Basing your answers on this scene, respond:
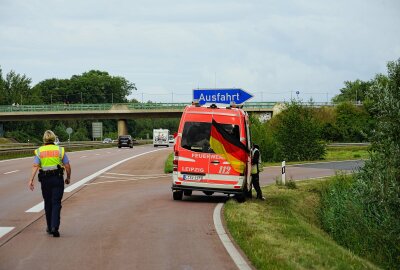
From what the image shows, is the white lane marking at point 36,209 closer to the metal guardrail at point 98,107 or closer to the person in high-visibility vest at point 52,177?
the person in high-visibility vest at point 52,177

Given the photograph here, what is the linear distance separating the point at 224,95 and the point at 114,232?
48.5 ft

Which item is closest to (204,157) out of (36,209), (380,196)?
(36,209)

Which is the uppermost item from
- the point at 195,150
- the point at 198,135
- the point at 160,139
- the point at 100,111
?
the point at 100,111

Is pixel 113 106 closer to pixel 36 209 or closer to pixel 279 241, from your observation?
pixel 36 209

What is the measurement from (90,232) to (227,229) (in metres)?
2.44

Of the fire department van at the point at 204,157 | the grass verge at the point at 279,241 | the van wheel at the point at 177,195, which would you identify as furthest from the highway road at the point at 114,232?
the fire department van at the point at 204,157

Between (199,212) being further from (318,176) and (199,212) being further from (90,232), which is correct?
(318,176)

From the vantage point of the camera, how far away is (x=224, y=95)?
83.8 ft

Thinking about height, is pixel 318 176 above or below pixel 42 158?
below

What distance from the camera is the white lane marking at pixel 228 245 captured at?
847cm

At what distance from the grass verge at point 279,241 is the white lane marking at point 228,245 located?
13 cm

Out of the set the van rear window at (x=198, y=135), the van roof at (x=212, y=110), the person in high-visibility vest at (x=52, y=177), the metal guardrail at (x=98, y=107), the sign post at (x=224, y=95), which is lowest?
the person in high-visibility vest at (x=52, y=177)

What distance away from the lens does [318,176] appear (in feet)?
96.6

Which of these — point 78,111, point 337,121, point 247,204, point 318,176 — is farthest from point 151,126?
point 247,204
